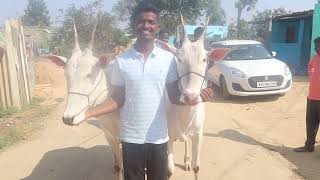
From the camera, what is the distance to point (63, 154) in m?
6.29

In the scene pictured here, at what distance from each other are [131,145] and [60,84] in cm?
1181

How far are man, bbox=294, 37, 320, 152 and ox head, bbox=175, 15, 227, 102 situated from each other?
3048mm

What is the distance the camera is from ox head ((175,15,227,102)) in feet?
11.0

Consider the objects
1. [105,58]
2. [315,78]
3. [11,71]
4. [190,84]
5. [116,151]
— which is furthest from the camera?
[11,71]

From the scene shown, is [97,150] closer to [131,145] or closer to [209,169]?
[209,169]

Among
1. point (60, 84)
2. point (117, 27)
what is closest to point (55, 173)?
point (60, 84)

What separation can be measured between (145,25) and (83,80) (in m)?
0.90

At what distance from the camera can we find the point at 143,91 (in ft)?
9.78

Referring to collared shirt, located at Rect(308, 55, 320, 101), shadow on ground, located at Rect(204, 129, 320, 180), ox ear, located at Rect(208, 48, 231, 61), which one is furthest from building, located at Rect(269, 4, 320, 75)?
ox ear, located at Rect(208, 48, 231, 61)

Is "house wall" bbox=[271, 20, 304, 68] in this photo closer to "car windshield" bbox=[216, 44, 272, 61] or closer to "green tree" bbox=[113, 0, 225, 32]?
"green tree" bbox=[113, 0, 225, 32]

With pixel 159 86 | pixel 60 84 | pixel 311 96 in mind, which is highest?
pixel 159 86

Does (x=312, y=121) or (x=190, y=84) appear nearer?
(x=190, y=84)

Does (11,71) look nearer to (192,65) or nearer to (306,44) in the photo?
(192,65)

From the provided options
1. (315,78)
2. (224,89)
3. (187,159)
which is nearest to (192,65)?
(187,159)
